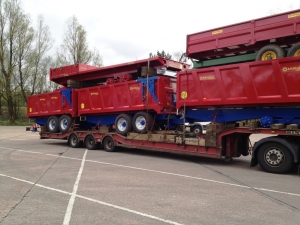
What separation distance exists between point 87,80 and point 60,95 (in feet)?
5.59

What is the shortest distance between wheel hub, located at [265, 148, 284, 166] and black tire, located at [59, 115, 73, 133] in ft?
31.8

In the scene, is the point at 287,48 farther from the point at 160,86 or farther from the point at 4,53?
the point at 4,53

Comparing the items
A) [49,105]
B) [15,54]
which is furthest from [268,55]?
[15,54]

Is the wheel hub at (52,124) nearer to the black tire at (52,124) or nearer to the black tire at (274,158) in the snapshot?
the black tire at (52,124)

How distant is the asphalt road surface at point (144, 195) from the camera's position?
427 cm

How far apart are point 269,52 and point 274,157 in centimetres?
298

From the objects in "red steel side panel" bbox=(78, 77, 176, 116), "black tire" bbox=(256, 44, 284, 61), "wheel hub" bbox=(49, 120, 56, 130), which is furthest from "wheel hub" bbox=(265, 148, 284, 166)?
"wheel hub" bbox=(49, 120, 56, 130)

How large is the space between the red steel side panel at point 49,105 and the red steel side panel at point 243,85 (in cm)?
645

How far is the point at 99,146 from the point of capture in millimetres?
13492

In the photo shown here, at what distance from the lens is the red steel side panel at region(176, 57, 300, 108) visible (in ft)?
24.9

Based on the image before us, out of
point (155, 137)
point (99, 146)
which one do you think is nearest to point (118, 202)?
point (155, 137)

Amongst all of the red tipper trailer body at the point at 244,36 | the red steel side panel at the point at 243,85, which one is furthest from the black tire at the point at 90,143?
the red tipper trailer body at the point at 244,36

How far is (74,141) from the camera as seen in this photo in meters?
14.0

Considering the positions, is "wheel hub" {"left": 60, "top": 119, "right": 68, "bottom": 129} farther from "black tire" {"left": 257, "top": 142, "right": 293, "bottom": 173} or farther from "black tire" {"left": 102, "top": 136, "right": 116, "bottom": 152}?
"black tire" {"left": 257, "top": 142, "right": 293, "bottom": 173}
